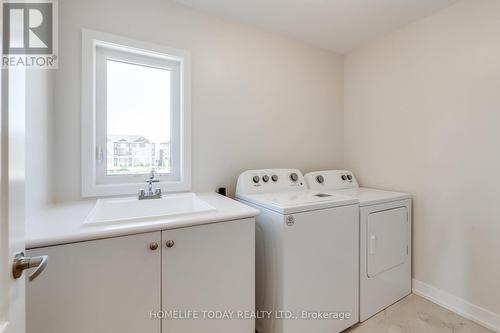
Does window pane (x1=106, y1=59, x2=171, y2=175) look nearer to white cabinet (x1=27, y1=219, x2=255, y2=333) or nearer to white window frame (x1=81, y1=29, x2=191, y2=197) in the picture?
white window frame (x1=81, y1=29, x2=191, y2=197)

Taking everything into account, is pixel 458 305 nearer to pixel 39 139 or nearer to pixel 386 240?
pixel 386 240

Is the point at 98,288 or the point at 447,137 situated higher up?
the point at 447,137

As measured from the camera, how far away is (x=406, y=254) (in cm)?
199

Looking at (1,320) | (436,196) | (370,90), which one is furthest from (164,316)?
(370,90)

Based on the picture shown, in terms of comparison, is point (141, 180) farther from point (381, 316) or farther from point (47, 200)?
point (381, 316)

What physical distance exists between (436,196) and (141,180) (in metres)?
2.40

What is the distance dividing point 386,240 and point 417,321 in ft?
1.96

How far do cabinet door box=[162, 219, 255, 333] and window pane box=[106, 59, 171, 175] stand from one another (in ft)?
2.95

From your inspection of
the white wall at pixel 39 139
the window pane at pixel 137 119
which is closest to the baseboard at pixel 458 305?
the window pane at pixel 137 119

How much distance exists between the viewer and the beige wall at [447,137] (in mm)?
1621

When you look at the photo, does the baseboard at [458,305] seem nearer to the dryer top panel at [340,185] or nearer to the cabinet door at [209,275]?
the dryer top panel at [340,185]

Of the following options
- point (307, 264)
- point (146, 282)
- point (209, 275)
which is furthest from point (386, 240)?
point (146, 282)

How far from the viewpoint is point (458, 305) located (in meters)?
1.77

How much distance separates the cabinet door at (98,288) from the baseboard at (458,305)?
7.08 ft
